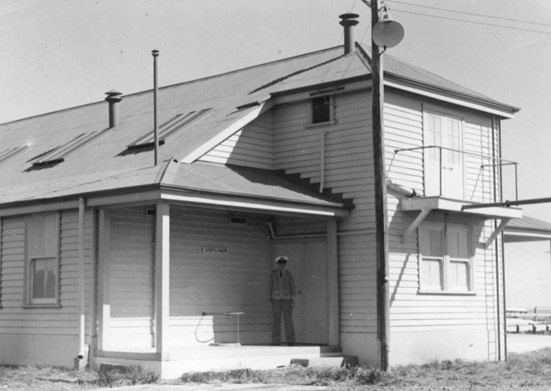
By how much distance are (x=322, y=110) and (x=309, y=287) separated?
3806 millimetres

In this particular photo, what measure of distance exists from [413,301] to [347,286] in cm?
148

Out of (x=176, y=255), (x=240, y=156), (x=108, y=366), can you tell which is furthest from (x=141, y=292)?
(x=240, y=156)

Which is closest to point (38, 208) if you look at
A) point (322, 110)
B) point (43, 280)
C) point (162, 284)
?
point (43, 280)

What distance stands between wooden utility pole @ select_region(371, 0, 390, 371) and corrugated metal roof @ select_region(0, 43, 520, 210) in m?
2.57

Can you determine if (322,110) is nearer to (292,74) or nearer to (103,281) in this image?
(292,74)

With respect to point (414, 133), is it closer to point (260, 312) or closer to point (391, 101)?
point (391, 101)

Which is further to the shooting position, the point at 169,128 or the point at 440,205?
the point at 169,128

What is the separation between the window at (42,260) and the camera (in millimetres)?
18453

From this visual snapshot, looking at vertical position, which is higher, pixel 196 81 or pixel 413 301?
pixel 196 81

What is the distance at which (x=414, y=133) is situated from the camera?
20000 mm

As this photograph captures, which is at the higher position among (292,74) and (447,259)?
(292,74)

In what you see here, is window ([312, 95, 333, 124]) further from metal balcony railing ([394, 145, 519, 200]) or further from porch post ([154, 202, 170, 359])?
porch post ([154, 202, 170, 359])

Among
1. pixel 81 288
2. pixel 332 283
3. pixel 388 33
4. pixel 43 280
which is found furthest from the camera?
pixel 332 283

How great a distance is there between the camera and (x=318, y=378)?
15797 mm
